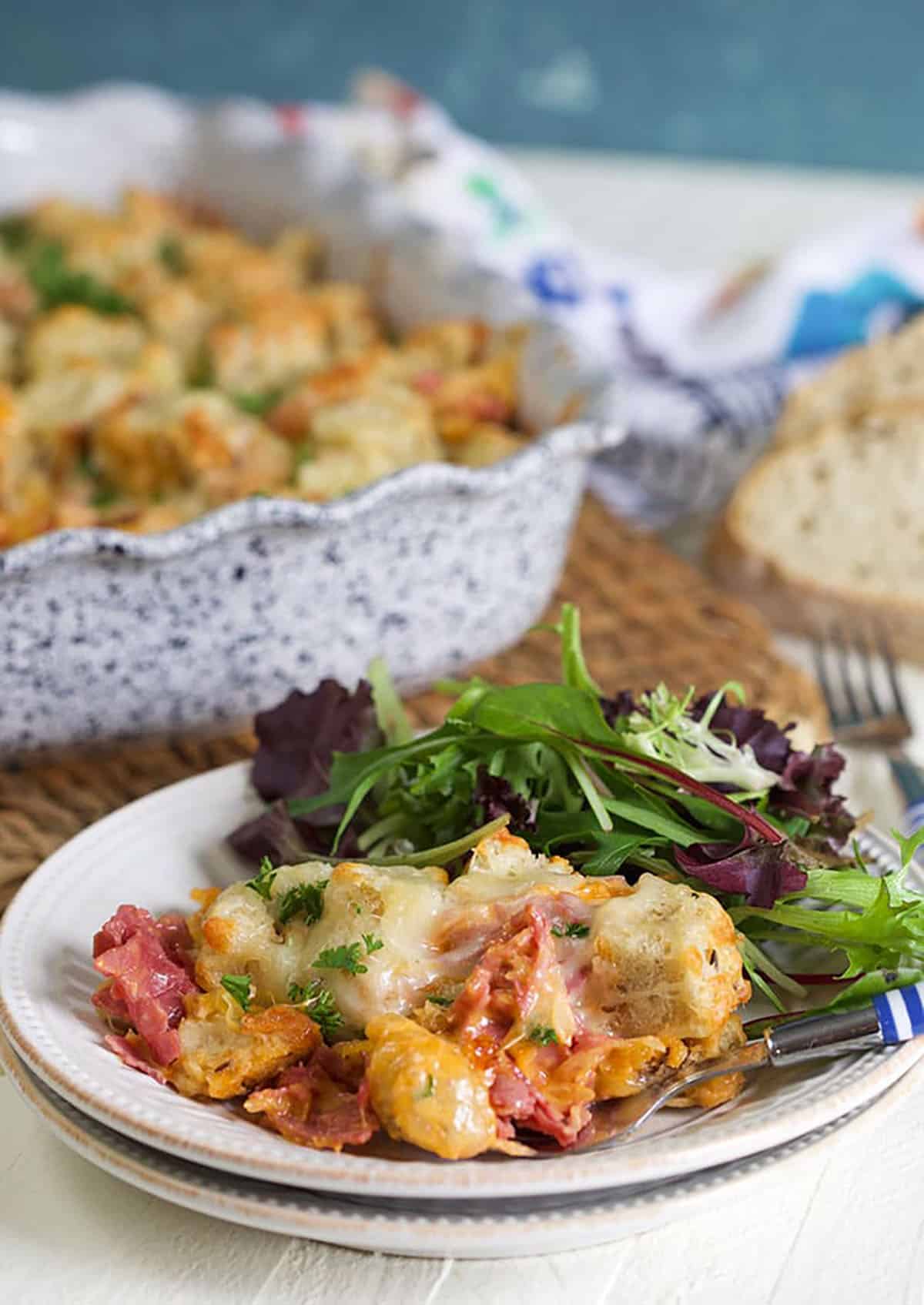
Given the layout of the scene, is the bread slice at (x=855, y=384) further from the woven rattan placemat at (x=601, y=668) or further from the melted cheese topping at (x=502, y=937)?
the melted cheese topping at (x=502, y=937)

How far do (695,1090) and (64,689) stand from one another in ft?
3.74

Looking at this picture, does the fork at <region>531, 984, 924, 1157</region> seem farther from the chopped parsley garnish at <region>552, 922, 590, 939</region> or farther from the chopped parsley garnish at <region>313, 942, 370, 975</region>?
the chopped parsley garnish at <region>313, 942, 370, 975</region>

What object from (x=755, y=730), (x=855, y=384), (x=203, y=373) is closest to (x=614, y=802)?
(x=755, y=730)

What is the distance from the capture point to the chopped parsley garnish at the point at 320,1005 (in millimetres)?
1611

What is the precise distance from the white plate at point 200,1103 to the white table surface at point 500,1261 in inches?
2.2

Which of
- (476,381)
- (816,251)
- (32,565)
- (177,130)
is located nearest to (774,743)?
(32,565)

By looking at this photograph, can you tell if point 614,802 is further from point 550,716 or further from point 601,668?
point 601,668

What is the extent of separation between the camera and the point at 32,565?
2.17 metres

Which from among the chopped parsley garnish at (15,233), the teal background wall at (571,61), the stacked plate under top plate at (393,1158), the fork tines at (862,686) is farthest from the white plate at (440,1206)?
the teal background wall at (571,61)

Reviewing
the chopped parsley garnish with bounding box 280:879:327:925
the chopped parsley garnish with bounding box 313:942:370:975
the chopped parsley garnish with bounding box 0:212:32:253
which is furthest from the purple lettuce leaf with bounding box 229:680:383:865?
the chopped parsley garnish with bounding box 0:212:32:253

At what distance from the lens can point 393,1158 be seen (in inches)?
59.8

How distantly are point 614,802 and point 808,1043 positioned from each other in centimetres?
37

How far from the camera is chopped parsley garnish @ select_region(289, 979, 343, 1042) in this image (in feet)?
5.29

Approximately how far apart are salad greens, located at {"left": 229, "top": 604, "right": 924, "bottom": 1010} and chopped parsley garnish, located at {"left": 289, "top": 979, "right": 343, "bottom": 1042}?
193 millimetres
